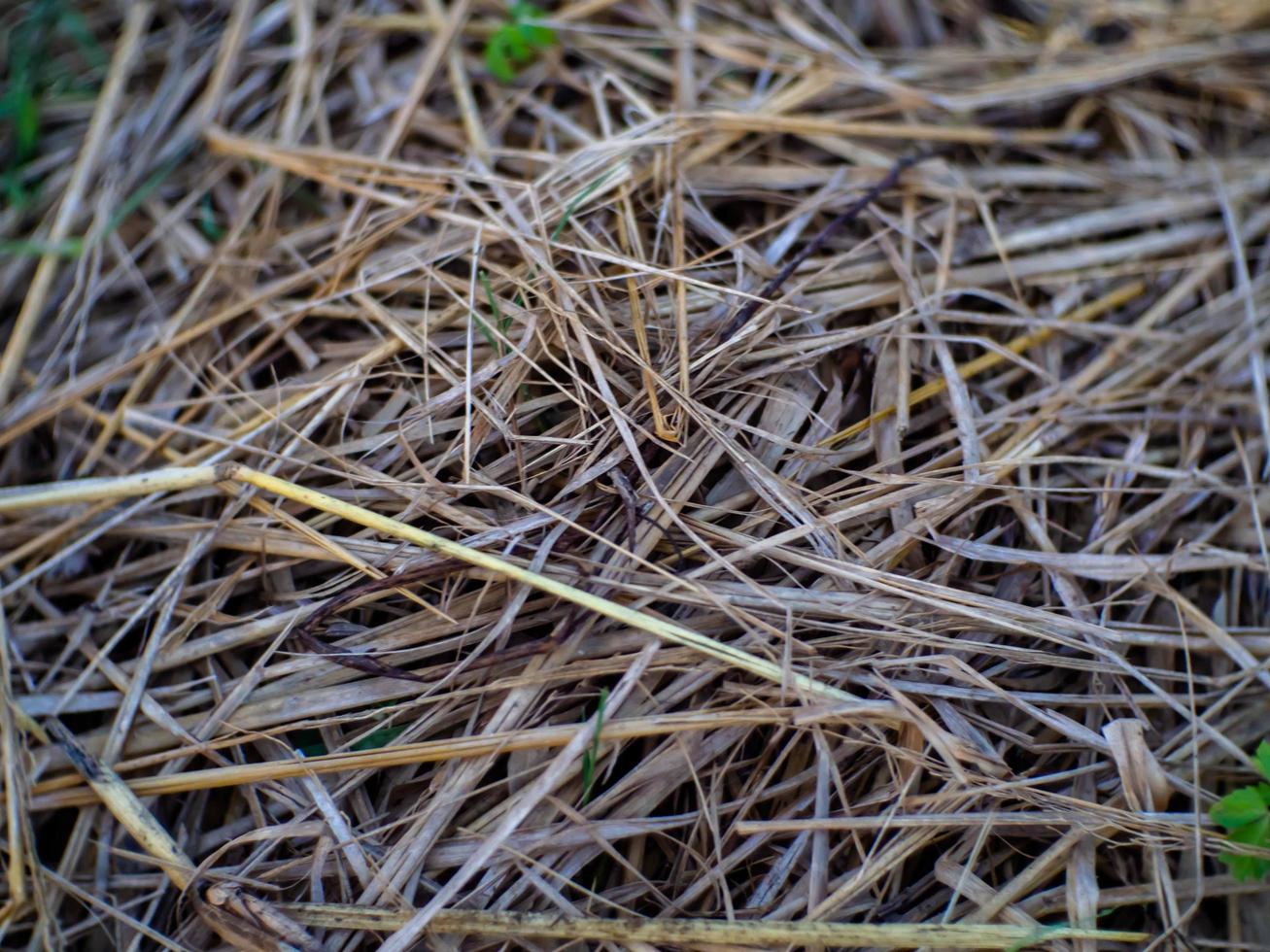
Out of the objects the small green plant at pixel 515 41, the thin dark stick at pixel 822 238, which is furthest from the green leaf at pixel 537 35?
the thin dark stick at pixel 822 238

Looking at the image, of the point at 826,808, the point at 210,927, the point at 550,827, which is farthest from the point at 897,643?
the point at 210,927

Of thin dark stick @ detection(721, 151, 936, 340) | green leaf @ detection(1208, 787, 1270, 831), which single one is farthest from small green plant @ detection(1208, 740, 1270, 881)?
thin dark stick @ detection(721, 151, 936, 340)

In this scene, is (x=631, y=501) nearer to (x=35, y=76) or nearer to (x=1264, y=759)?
(x=1264, y=759)

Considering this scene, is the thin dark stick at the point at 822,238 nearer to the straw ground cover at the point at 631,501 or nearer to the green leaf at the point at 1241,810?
the straw ground cover at the point at 631,501

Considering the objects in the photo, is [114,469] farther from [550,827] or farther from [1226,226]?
[1226,226]

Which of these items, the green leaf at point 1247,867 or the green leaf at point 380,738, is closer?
the green leaf at point 1247,867

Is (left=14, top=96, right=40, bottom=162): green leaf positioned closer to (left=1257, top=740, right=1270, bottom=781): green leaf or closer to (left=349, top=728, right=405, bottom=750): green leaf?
(left=349, top=728, right=405, bottom=750): green leaf

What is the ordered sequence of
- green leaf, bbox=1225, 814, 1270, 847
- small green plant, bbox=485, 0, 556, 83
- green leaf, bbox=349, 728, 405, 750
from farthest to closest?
small green plant, bbox=485, 0, 556, 83
green leaf, bbox=349, 728, 405, 750
green leaf, bbox=1225, 814, 1270, 847
